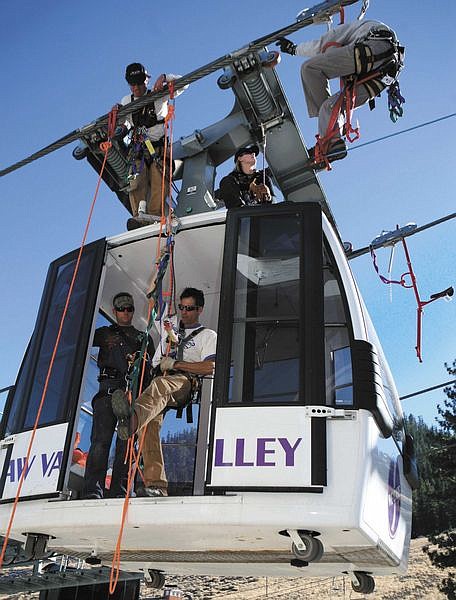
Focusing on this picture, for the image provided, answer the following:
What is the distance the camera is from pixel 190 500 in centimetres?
393

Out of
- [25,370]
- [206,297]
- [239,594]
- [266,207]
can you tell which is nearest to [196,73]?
[266,207]

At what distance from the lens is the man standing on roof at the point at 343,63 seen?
614cm

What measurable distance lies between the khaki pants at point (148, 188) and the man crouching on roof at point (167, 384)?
1.66 meters

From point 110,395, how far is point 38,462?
87 cm

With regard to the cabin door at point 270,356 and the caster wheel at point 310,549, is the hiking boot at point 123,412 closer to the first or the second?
the cabin door at point 270,356

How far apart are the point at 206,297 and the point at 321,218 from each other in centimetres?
260

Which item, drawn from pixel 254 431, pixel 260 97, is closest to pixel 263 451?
pixel 254 431

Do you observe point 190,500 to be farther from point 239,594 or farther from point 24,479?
point 239,594

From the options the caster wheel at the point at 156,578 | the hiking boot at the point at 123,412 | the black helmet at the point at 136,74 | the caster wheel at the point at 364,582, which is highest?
the black helmet at the point at 136,74

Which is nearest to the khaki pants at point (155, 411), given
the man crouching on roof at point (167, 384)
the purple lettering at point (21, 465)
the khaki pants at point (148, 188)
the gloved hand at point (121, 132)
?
the man crouching on roof at point (167, 384)

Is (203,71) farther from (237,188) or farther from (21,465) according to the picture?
(21,465)

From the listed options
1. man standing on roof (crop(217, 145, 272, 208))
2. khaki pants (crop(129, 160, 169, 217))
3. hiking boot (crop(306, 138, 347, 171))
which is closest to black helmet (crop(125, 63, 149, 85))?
khaki pants (crop(129, 160, 169, 217))

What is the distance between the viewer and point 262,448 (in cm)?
385

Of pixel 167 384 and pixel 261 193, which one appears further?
pixel 261 193
